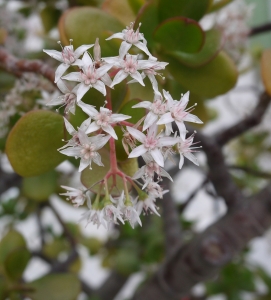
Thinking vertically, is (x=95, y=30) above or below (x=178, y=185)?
above

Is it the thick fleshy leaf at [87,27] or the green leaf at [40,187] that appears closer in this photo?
the thick fleshy leaf at [87,27]

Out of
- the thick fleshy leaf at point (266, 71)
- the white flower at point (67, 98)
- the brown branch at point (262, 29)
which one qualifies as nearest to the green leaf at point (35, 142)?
the white flower at point (67, 98)

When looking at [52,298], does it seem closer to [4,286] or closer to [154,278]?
[4,286]

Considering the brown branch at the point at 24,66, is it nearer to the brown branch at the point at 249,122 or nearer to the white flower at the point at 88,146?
the white flower at the point at 88,146

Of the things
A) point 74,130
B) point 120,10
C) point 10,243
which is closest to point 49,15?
point 120,10

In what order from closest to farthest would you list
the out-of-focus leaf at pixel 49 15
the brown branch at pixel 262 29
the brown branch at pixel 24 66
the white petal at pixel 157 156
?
the white petal at pixel 157 156
the brown branch at pixel 24 66
the brown branch at pixel 262 29
the out-of-focus leaf at pixel 49 15

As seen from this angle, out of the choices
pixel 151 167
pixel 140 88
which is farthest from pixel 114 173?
pixel 140 88
